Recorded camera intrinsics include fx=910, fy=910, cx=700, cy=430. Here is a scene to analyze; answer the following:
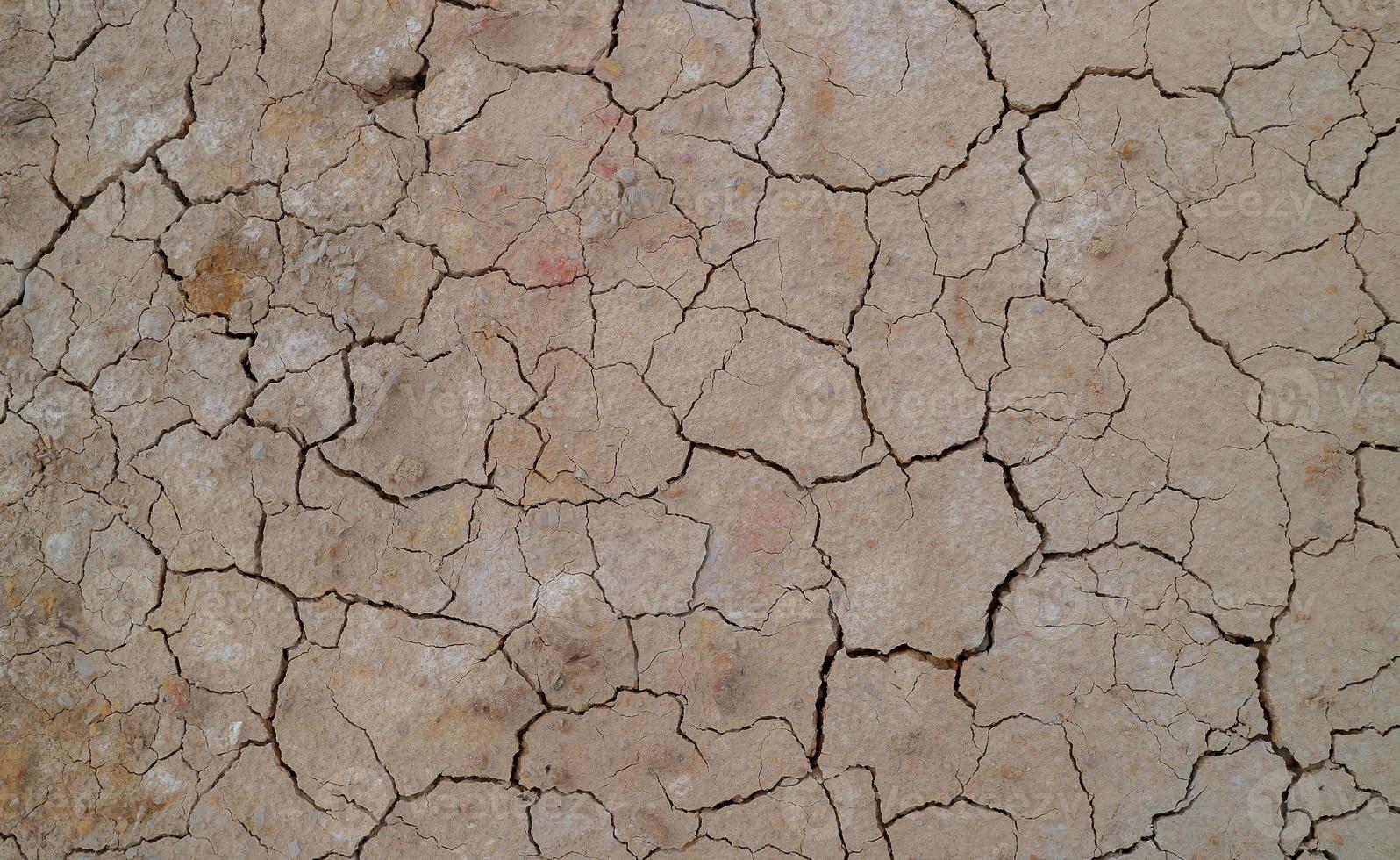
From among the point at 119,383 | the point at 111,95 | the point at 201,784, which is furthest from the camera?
the point at 111,95

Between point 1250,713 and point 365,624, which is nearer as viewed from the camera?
point 1250,713

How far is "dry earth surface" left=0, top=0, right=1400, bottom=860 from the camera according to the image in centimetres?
214

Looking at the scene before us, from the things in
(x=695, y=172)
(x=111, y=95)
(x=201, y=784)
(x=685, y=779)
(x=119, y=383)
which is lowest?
(x=201, y=784)

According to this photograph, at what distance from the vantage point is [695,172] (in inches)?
96.7

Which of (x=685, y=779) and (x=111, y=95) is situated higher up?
(x=111, y=95)

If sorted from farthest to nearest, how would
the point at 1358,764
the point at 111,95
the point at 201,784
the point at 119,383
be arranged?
the point at 111,95, the point at 119,383, the point at 201,784, the point at 1358,764

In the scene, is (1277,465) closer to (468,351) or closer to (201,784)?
(468,351)

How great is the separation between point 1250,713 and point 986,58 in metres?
1.73

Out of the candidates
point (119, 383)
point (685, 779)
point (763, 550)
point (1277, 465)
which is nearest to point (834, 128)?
point (763, 550)

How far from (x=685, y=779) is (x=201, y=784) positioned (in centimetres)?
129

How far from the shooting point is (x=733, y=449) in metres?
2.34

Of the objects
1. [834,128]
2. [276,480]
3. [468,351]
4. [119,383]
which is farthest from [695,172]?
[119,383]

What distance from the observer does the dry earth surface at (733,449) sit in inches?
84.1

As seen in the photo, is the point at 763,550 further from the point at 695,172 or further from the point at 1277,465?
the point at 1277,465
